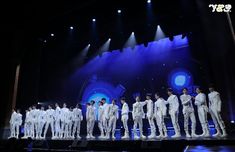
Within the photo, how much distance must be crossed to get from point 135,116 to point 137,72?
204 inches

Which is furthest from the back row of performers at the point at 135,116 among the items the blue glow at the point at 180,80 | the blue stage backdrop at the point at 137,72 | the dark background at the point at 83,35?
the dark background at the point at 83,35

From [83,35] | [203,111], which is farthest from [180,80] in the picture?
[83,35]

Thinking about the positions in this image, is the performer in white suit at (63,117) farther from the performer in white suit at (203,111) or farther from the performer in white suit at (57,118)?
the performer in white suit at (203,111)

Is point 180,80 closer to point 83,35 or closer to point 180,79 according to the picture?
point 180,79

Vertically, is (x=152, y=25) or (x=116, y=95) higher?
(x=152, y=25)

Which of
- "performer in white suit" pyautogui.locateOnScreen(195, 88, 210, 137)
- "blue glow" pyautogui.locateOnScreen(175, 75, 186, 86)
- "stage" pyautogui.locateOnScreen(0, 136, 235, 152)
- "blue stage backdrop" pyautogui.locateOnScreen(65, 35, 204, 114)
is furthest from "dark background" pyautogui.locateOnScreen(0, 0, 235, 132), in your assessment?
"stage" pyautogui.locateOnScreen(0, 136, 235, 152)

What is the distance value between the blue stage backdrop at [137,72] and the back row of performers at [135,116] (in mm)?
2119

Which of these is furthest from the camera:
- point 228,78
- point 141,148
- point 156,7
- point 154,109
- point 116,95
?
point 116,95

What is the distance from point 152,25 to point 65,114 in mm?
7423

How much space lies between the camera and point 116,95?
15.8 meters

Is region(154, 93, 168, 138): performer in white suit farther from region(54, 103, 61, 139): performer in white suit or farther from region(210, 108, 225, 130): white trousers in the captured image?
region(54, 103, 61, 139): performer in white suit

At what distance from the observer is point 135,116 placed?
1069cm

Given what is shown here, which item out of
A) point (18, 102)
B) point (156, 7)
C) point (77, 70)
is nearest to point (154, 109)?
point (156, 7)

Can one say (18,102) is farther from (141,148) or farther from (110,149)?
(141,148)
